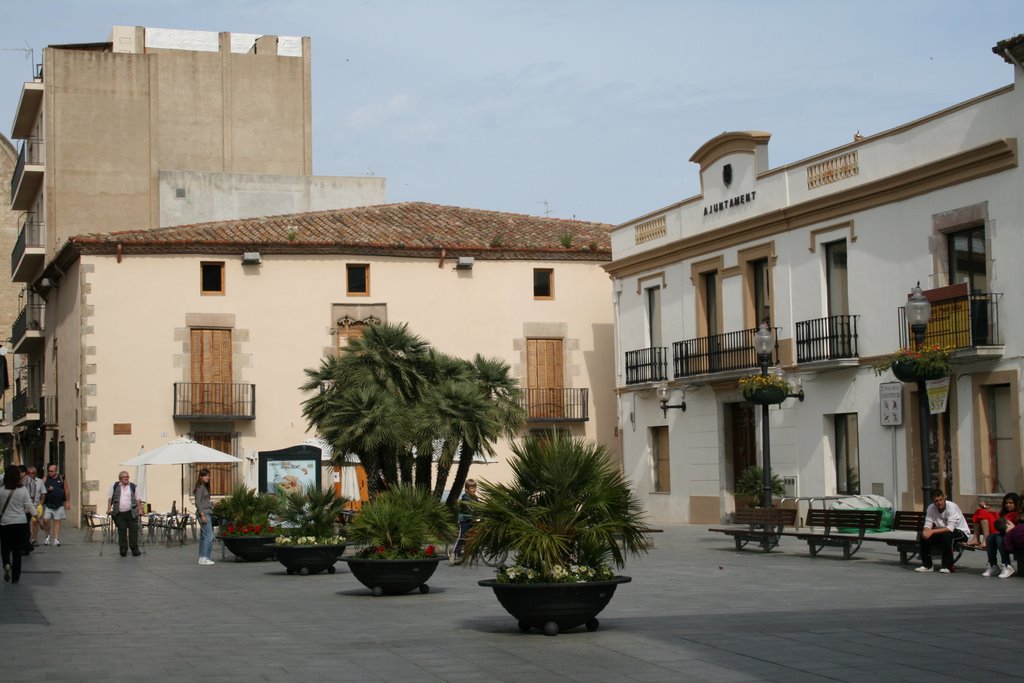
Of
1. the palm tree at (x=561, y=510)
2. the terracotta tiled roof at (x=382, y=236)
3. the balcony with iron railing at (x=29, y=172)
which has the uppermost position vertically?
the balcony with iron railing at (x=29, y=172)

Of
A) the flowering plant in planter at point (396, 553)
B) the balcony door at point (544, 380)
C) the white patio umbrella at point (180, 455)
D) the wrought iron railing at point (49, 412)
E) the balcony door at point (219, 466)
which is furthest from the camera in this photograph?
the wrought iron railing at point (49, 412)

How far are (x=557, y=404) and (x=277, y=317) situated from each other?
826 cm

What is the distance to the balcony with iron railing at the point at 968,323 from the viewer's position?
2434 centimetres

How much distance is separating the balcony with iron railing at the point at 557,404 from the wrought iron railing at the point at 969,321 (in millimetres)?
17028

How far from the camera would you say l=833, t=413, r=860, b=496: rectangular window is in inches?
1123

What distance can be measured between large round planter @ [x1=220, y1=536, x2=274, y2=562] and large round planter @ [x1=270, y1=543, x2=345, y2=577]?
342cm

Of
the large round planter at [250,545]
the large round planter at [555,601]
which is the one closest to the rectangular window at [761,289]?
the large round planter at [250,545]

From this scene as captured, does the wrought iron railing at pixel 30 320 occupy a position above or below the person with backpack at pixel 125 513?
above

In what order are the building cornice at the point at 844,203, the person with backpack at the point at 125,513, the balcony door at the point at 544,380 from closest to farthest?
the building cornice at the point at 844,203, the person with backpack at the point at 125,513, the balcony door at the point at 544,380

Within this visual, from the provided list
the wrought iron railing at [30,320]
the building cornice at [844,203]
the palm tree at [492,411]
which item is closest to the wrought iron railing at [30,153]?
the wrought iron railing at [30,320]

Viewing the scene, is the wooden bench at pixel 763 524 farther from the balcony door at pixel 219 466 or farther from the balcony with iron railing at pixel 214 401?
the balcony door at pixel 219 466

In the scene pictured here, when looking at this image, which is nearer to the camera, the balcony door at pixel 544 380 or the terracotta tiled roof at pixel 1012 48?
the terracotta tiled roof at pixel 1012 48

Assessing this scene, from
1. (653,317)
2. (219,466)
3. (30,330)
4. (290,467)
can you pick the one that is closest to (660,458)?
(653,317)

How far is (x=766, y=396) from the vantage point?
2609 centimetres
